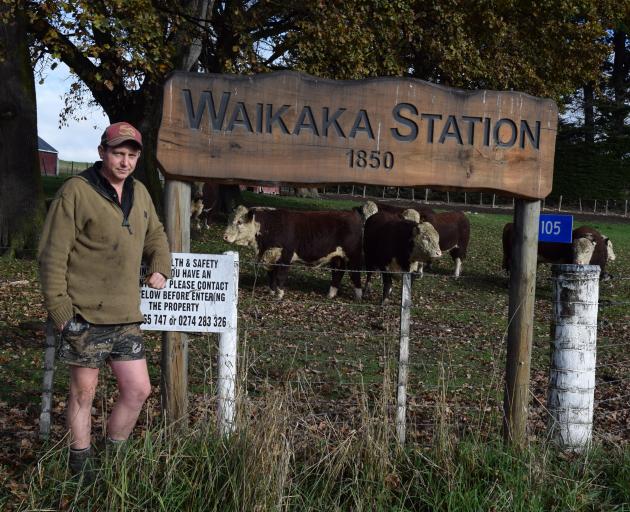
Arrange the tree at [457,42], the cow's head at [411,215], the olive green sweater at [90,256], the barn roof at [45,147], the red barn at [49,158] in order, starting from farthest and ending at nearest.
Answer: the red barn at [49,158] < the barn roof at [45,147] < the cow's head at [411,215] < the tree at [457,42] < the olive green sweater at [90,256]

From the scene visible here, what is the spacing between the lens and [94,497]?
464 cm

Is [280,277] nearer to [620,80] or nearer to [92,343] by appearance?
[92,343]

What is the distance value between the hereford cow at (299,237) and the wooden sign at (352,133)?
859 centimetres

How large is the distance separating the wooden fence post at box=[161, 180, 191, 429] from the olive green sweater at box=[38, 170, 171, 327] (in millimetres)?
682

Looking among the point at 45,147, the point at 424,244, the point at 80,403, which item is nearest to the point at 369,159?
the point at 80,403

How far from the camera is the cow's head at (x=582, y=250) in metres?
15.7

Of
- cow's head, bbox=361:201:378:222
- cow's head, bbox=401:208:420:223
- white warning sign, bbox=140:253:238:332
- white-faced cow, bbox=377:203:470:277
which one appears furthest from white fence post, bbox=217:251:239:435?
cow's head, bbox=361:201:378:222

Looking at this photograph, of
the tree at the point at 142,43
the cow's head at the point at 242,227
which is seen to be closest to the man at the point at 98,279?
the tree at the point at 142,43

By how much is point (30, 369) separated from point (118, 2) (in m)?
7.36

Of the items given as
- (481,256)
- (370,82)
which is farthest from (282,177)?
(481,256)

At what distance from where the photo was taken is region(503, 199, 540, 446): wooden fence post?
19.4ft

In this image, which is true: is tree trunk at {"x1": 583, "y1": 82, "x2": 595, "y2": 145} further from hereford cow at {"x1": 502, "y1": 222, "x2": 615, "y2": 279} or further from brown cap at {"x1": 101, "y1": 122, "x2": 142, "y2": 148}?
brown cap at {"x1": 101, "y1": 122, "x2": 142, "y2": 148}

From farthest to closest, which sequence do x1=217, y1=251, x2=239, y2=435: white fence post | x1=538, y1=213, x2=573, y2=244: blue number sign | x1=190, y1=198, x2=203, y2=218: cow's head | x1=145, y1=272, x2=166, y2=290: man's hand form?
x1=190, y1=198, x2=203, y2=218: cow's head → x1=538, y1=213, x2=573, y2=244: blue number sign → x1=217, y1=251, x2=239, y2=435: white fence post → x1=145, y1=272, x2=166, y2=290: man's hand

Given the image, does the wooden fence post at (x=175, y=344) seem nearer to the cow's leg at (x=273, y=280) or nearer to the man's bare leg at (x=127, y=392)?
the man's bare leg at (x=127, y=392)
